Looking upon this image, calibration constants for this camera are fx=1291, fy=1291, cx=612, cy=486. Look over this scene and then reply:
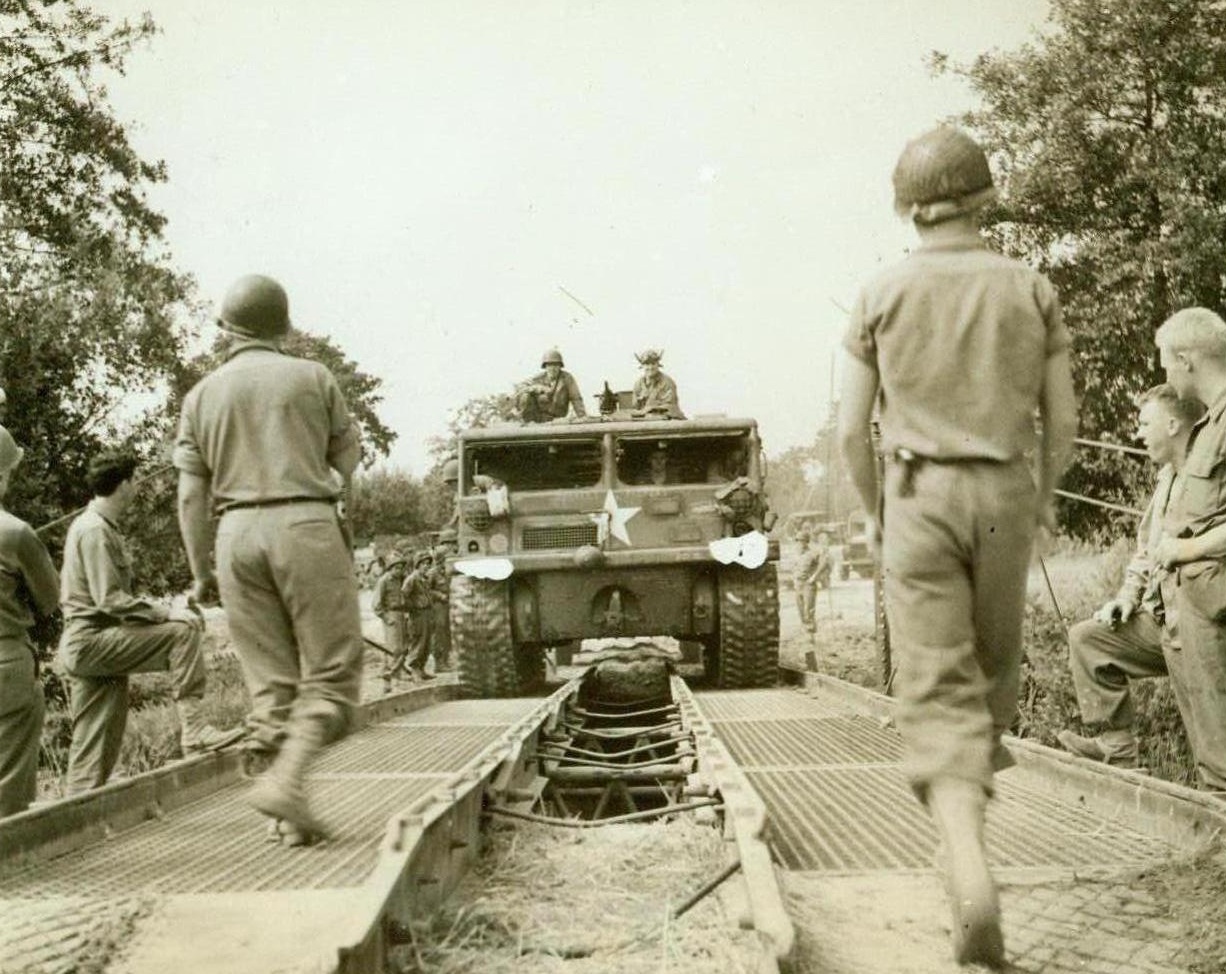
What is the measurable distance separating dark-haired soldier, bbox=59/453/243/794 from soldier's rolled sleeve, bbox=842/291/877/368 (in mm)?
3513

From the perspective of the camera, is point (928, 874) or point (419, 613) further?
point (419, 613)

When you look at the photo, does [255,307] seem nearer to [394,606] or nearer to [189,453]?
[189,453]

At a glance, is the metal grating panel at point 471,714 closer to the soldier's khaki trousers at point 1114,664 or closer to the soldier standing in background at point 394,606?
the soldier's khaki trousers at point 1114,664

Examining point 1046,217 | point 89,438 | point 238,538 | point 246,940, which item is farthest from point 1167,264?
point 89,438

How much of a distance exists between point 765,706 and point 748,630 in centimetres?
204

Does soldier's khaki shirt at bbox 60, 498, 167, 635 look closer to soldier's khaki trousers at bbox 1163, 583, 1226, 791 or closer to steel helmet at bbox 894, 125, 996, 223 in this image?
steel helmet at bbox 894, 125, 996, 223

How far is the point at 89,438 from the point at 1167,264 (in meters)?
10.2

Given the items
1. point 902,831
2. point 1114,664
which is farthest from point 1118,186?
point 902,831

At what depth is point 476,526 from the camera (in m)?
10.4

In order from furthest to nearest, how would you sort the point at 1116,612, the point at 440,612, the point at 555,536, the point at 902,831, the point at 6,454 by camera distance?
the point at 440,612 → the point at 555,536 → the point at 6,454 → the point at 1116,612 → the point at 902,831

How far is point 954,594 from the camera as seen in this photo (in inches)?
110

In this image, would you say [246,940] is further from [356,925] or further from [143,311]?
[143,311]

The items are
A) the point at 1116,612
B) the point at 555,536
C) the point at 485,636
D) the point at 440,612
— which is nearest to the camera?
the point at 1116,612

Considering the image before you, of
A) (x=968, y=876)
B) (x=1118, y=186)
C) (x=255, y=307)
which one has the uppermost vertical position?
(x=1118, y=186)
